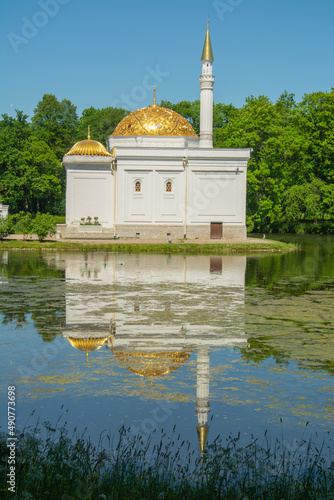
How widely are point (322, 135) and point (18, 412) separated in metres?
63.8

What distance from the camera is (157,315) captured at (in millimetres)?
15453

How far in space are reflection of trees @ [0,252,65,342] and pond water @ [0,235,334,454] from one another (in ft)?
0.16

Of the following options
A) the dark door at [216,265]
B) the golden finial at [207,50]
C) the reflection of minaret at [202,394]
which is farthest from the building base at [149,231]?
the reflection of minaret at [202,394]

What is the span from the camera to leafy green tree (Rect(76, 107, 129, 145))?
3170 inches

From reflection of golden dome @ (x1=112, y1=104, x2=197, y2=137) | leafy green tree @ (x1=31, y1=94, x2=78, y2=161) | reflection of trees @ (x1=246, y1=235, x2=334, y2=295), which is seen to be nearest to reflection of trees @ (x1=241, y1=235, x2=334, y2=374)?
reflection of trees @ (x1=246, y1=235, x2=334, y2=295)

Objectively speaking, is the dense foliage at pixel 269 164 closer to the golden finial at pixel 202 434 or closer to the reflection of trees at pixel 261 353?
the reflection of trees at pixel 261 353

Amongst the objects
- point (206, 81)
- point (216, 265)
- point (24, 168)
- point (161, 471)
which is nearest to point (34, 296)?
point (161, 471)

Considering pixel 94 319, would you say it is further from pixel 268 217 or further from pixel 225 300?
pixel 268 217

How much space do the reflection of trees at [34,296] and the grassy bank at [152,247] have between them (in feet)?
30.5

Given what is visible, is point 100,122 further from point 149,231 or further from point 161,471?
point 161,471

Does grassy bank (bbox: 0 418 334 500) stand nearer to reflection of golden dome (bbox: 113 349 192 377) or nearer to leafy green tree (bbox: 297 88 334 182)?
reflection of golden dome (bbox: 113 349 192 377)

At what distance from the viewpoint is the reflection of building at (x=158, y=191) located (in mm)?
45406

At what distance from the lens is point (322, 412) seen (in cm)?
867

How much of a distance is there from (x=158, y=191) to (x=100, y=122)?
Answer: 38855 mm
